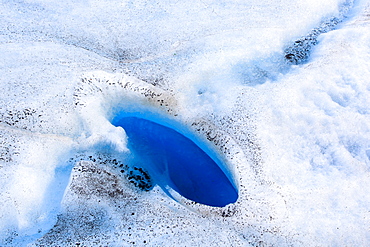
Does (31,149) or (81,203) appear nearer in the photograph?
(81,203)

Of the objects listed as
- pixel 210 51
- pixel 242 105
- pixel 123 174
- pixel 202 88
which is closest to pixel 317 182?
pixel 242 105

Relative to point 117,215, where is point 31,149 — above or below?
above

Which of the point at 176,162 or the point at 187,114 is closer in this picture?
the point at 176,162

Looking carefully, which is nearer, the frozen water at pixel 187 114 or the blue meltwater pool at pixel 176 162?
the frozen water at pixel 187 114

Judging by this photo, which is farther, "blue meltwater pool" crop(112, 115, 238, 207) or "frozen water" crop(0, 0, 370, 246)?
"blue meltwater pool" crop(112, 115, 238, 207)

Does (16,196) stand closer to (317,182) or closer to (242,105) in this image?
(242,105)
